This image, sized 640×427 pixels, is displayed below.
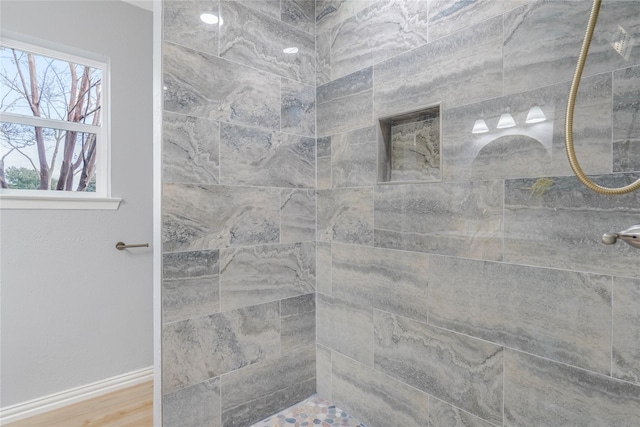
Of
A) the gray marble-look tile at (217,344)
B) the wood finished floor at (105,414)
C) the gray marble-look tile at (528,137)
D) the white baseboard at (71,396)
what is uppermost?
the gray marble-look tile at (528,137)

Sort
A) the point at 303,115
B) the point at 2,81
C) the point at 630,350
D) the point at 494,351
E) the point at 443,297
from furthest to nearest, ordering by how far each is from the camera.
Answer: the point at 2,81, the point at 303,115, the point at 443,297, the point at 494,351, the point at 630,350

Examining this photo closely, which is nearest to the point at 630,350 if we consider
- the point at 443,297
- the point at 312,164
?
the point at 443,297

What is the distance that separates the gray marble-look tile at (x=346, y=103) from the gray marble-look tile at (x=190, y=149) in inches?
22.3

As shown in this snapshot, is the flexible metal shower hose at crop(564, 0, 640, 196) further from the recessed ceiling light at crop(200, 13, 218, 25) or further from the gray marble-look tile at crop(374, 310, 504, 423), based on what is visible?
the recessed ceiling light at crop(200, 13, 218, 25)

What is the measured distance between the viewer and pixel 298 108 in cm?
176

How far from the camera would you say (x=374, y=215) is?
154cm

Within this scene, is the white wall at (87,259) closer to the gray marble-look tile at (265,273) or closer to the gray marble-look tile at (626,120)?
the gray marble-look tile at (265,273)

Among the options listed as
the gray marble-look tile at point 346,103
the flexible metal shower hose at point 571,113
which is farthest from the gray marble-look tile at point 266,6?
the flexible metal shower hose at point 571,113

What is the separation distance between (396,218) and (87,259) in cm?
184

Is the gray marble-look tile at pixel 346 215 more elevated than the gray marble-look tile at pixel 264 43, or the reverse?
the gray marble-look tile at pixel 264 43

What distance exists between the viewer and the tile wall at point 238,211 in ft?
4.55

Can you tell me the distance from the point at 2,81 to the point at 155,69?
1.24 metres

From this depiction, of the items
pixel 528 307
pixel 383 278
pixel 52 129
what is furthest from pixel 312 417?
pixel 52 129

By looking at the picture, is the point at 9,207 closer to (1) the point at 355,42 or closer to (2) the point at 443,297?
(1) the point at 355,42
